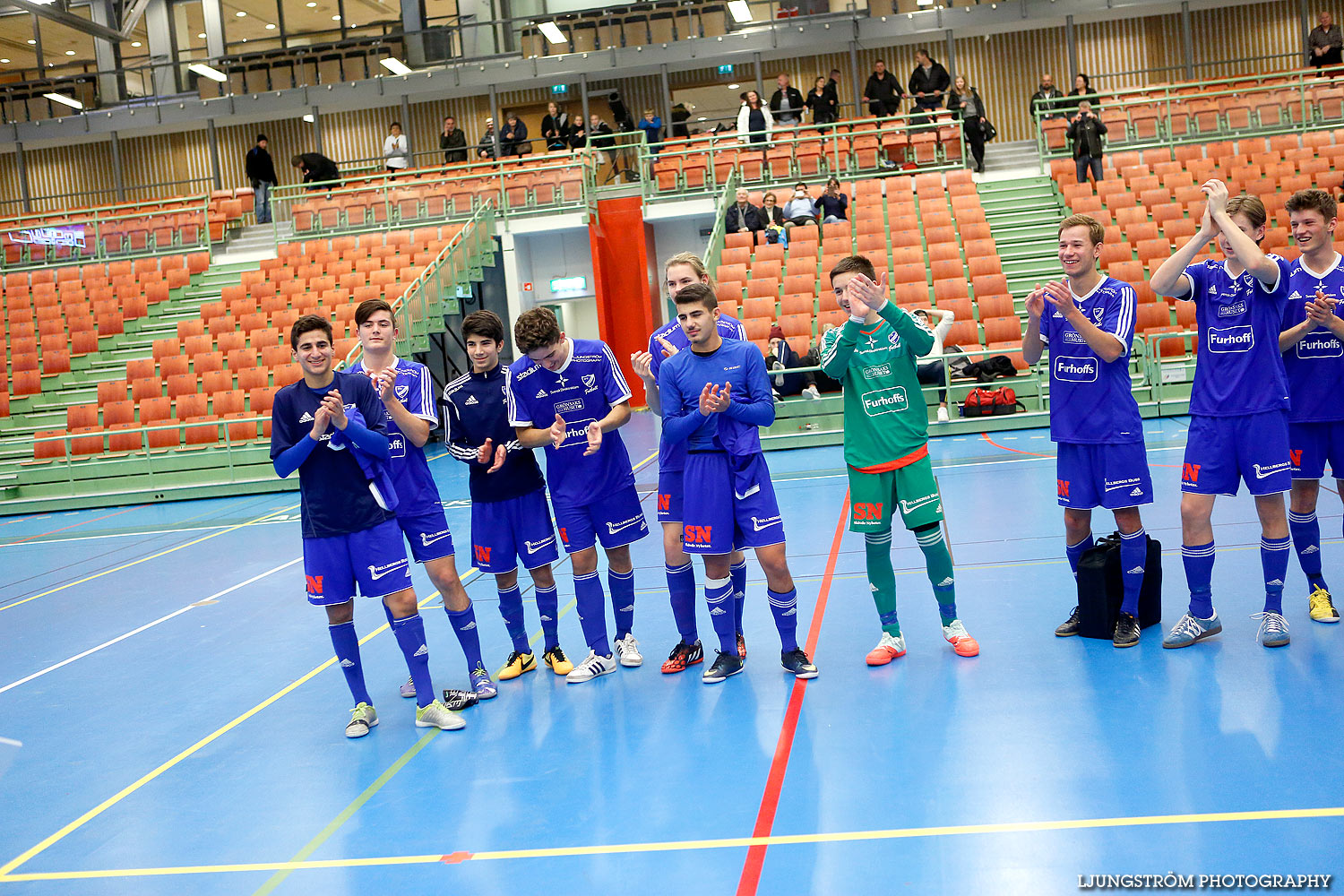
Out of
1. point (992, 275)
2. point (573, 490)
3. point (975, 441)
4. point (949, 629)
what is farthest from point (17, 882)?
point (992, 275)

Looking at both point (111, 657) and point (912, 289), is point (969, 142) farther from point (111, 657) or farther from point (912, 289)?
point (111, 657)

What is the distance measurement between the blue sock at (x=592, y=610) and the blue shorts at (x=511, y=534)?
0.20m

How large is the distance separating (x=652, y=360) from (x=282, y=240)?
18219mm

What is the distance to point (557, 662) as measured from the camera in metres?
5.28

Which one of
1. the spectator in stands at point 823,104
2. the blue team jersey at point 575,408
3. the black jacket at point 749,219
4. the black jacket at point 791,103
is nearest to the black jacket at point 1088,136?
the spectator in stands at point 823,104

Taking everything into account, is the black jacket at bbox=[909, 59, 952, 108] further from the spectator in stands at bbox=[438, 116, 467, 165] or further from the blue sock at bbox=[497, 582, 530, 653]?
the blue sock at bbox=[497, 582, 530, 653]

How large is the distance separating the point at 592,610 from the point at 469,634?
63 centimetres

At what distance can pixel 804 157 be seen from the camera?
19266mm

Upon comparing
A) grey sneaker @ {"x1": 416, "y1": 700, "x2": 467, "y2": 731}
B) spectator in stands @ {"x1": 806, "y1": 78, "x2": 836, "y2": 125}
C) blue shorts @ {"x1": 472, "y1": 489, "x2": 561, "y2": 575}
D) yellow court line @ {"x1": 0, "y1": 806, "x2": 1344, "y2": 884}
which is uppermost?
spectator in stands @ {"x1": 806, "y1": 78, "x2": 836, "y2": 125}

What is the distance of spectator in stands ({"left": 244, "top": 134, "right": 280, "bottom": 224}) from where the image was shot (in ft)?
72.3

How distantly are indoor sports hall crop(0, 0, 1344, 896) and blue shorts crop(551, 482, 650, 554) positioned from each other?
4 cm

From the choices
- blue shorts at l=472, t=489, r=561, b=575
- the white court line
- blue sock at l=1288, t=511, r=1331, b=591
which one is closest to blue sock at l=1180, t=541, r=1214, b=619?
blue sock at l=1288, t=511, r=1331, b=591

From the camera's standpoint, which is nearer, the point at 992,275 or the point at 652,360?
the point at 652,360

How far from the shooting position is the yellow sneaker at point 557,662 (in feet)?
17.1
